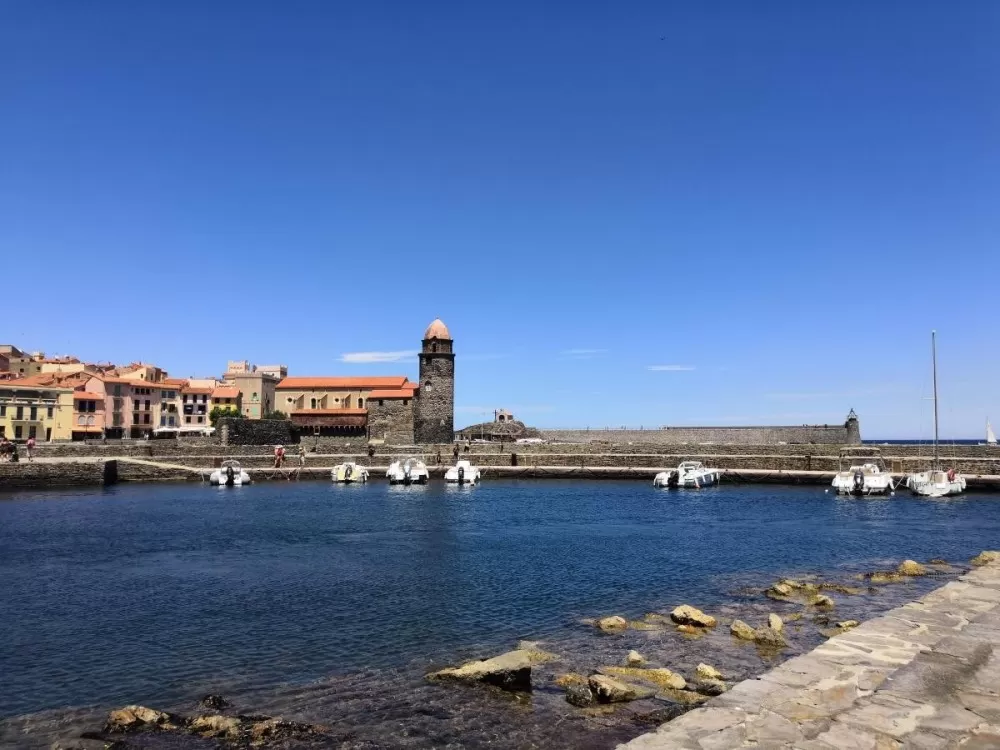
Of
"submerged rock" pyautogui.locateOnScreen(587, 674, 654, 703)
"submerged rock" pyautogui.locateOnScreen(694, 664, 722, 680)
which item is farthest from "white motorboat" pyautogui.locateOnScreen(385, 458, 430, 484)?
"submerged rock" pyautogui.locateOnScreen(587, 674, 654, 703)

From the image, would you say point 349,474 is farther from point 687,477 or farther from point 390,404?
point 687,477

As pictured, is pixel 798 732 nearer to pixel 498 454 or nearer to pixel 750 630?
pixel 750 630

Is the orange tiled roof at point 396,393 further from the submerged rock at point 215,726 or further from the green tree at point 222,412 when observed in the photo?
the submerged rock at point 215,726

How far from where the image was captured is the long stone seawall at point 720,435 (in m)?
68.2

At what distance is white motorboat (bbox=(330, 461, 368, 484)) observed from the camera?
56.6 m

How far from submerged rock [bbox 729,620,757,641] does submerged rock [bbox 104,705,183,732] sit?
1040cm

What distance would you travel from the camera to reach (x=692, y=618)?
50.0ft

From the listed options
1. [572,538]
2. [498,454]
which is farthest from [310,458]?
[572,538]

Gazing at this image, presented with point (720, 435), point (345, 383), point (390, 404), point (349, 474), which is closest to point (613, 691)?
point (349, 474)

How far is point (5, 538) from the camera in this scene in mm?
28906

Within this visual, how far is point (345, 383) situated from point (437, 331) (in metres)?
18.7

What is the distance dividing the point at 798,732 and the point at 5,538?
106ft

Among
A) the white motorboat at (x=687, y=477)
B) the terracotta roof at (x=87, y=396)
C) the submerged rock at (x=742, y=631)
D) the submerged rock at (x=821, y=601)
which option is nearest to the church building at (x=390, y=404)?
the terracotta roof at (x=87, y=396)

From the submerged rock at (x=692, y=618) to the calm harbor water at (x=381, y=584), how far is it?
1181mm
